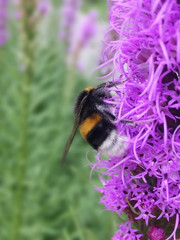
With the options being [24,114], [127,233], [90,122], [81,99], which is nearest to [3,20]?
[24,114]

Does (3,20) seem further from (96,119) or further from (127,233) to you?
(127,233)

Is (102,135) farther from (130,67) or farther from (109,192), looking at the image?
(130,67)

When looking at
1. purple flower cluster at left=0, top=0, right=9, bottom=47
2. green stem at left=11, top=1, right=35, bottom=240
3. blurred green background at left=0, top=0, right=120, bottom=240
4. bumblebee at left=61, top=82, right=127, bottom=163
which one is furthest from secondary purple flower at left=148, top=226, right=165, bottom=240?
→ purple flower cluster at left=0, top=0, right=9, bottom=47

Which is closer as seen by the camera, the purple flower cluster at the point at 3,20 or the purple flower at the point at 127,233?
the purple flower at the point at 127,233

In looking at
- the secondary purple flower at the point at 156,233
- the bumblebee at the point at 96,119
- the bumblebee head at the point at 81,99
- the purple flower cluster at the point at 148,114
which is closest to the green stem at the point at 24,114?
the bumblebee head at the point at 81,99

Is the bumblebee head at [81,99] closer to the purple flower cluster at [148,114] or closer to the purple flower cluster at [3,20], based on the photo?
the purple flower cluster at [148,114]

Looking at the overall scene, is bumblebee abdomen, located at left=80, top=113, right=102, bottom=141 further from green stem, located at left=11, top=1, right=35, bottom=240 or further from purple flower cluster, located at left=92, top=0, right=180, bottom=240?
green stem, located at left=11, top=1, right=35, bottom=240
